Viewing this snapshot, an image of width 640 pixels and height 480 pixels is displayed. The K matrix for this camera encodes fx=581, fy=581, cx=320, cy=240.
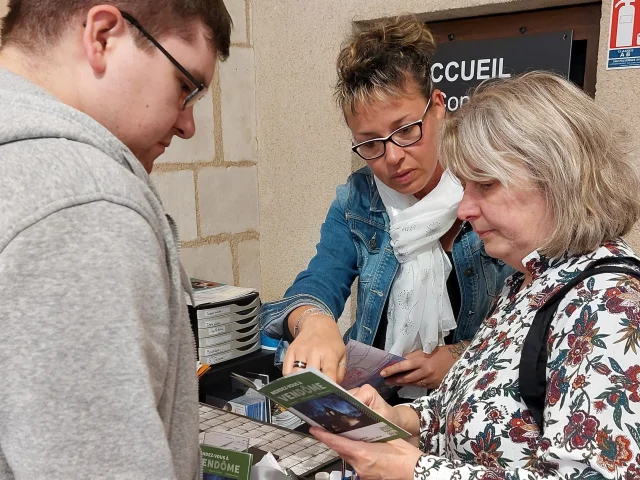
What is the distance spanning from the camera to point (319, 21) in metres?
2.67


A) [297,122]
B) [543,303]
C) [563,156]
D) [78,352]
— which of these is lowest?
[543,303]

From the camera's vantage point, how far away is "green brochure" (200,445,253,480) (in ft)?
3.56

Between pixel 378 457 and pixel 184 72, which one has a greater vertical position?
pixel 184 72

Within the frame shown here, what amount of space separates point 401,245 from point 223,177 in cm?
144

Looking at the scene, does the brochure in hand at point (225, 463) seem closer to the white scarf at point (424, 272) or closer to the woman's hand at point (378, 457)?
the woman's hand at point (378, 457)

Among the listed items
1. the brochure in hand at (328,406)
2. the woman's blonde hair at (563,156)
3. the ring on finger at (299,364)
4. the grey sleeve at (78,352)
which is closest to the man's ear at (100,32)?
the grey sleeve at (78,352)

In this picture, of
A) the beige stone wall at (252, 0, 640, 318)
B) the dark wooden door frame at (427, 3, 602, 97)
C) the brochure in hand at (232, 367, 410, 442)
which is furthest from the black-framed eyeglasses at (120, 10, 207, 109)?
the beige stone wall at (252, 0, 640, 318)

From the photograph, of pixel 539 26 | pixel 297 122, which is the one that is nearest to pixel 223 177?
pixel 297 122

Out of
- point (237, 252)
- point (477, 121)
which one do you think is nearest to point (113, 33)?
point (477, 121)

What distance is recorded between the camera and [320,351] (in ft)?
4.67

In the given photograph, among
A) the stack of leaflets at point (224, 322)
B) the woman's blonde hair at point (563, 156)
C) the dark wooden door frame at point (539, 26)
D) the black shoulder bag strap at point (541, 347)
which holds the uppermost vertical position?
the dark wooden door frame at point (539, 26)

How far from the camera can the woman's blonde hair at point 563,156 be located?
1077 mm

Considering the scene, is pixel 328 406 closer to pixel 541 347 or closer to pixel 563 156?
pixel 541 347

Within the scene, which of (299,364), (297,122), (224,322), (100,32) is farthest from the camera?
(297,122)
